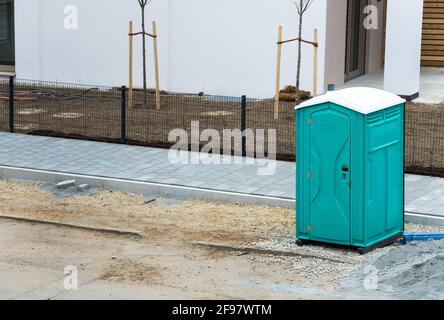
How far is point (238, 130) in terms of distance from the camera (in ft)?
61.5

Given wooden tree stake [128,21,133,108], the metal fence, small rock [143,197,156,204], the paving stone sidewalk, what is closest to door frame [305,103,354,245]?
the paving stone sidewalk

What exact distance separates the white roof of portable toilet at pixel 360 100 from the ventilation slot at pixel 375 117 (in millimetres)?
72

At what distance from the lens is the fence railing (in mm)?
17812

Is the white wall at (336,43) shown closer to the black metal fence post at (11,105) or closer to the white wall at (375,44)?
the white wall at (375,44)

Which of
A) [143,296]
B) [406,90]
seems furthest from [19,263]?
[406,90]

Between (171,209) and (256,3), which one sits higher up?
(256,3)

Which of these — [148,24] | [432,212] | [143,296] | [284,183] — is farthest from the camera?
[148,24]

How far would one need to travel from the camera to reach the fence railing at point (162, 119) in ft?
58.4

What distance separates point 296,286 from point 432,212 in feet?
11.3

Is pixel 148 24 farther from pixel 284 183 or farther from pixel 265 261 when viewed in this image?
pixel 265 261

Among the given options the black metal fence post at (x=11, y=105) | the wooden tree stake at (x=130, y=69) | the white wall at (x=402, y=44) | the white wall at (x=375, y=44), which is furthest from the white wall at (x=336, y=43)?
the black metal fence post at (x=11, y=105)

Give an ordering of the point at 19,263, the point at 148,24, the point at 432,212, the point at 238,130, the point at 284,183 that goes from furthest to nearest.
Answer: the point at 148,24 < the point at 238,130 < the point at 284,183 < the point at 432,212 < the point at 19,263

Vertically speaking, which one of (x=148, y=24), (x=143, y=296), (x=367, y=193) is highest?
(x=148, y=24)

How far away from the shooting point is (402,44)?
22.6 metres
